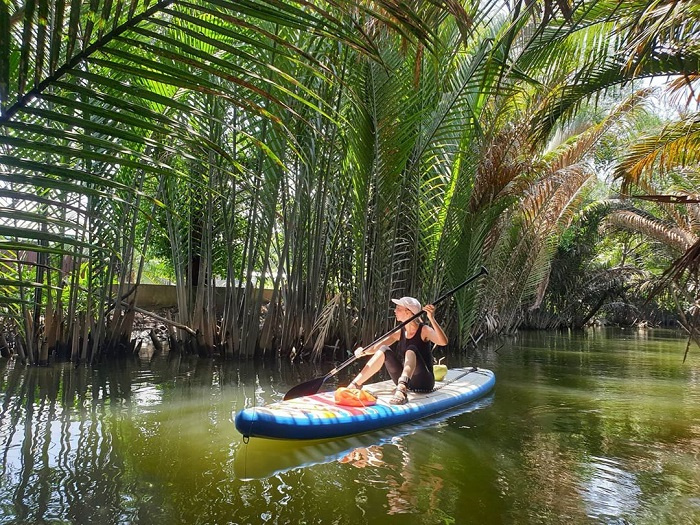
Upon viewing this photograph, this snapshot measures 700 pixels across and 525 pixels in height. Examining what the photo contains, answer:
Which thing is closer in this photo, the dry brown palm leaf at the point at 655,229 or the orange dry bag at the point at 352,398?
the orange dry bag at the point at 352,398

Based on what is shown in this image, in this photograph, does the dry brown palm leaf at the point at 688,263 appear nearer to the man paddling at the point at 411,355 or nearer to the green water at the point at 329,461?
the green water at the point at 329,461

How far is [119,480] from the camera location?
3652 mm

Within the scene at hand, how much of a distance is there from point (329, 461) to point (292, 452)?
32cm

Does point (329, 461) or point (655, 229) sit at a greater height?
point (655, 229)

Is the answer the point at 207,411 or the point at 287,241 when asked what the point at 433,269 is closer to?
the point at 287,241

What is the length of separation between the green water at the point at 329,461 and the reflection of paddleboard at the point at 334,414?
0.12 m

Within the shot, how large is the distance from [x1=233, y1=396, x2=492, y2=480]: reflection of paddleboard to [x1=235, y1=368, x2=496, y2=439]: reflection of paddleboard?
7cm

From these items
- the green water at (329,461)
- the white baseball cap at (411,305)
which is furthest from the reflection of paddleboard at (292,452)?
the white baseball cap at (411,305)

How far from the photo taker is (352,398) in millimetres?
5117

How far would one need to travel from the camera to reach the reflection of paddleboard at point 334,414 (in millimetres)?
4242

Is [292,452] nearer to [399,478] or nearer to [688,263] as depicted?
[399,478]

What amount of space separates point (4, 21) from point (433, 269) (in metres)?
9.17

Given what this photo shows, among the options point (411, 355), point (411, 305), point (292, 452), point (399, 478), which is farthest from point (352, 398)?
point (411, 305)

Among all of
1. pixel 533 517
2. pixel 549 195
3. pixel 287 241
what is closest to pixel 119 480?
pixel 533 517
